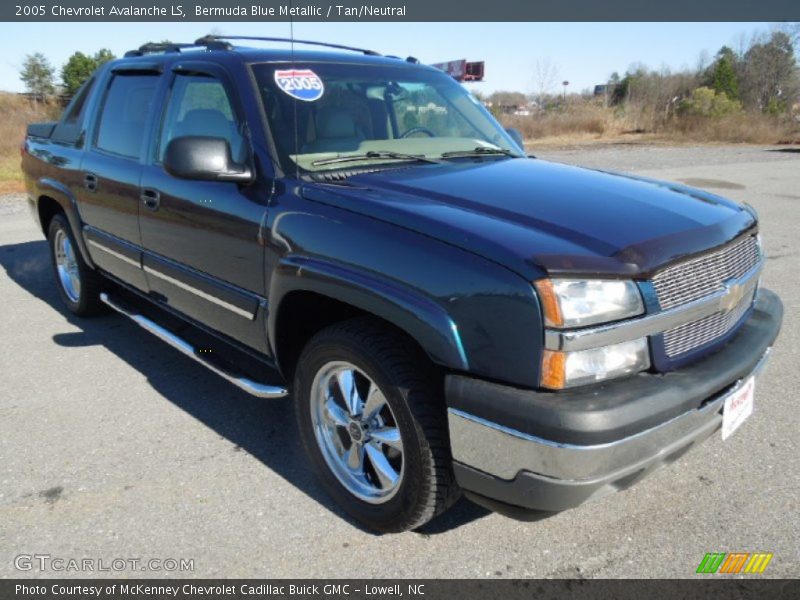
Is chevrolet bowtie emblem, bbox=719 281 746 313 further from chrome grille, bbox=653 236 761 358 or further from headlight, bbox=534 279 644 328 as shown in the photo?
headlight, bbox=534 279 644 328

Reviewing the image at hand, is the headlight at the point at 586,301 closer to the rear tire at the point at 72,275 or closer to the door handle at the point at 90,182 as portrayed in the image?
the door handle at the point at 90,182

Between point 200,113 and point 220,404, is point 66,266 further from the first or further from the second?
point 200,113

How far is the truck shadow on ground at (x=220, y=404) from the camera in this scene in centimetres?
286

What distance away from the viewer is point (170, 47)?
3982 millimetres

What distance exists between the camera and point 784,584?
223cm

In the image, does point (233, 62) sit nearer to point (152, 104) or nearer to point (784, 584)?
point (152, 104)

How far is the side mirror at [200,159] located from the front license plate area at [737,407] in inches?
83.1

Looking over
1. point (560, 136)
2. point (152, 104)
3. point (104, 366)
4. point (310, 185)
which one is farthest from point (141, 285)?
point (560, 136)

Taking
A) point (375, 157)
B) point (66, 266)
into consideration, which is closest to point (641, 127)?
point (66, 266)

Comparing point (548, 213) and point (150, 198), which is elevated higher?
point (548, 213)

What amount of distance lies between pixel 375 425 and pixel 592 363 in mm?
927

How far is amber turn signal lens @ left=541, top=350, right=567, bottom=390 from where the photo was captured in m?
1.93

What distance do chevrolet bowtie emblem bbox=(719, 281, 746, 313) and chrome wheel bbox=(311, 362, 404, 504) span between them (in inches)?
49.2

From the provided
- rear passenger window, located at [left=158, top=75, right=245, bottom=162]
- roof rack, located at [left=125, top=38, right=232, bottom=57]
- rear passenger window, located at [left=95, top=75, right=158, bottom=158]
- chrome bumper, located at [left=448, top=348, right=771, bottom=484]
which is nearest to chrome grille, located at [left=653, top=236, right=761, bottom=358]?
chrome bumper, located at [left=448, top=348, right=771, bottom=484]
